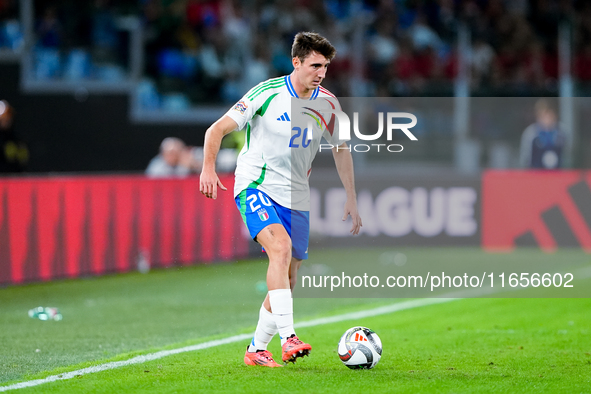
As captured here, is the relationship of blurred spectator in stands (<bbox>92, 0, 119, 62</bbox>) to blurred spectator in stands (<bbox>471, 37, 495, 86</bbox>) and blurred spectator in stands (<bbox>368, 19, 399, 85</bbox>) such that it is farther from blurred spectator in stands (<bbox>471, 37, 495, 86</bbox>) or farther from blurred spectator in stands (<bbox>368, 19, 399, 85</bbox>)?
blurred spectator in stands (<bbox>471, 37, 495, 86</bbox>)

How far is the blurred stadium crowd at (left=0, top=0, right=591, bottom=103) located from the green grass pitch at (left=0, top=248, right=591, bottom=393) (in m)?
6.53

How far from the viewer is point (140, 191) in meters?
12.5

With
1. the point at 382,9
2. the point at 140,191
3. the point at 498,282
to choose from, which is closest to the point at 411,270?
the point at 498,282

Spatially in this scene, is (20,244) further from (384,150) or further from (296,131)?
(384,150)

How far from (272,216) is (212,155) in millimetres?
562

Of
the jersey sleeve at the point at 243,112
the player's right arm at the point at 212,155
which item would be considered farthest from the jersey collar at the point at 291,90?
the player's right arm at the point at 212,155

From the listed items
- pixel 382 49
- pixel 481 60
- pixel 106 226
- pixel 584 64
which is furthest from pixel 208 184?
pixel 584 64

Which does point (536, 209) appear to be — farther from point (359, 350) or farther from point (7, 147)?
point (359, 350)

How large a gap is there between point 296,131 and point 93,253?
21.2ft

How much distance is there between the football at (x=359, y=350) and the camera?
5.75 metres

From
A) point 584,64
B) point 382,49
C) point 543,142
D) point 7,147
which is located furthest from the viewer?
point 584,64

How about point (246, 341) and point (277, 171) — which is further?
point (246, 341)

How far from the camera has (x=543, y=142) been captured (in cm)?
1558

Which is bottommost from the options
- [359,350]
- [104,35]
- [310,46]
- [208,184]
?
[359,350]
